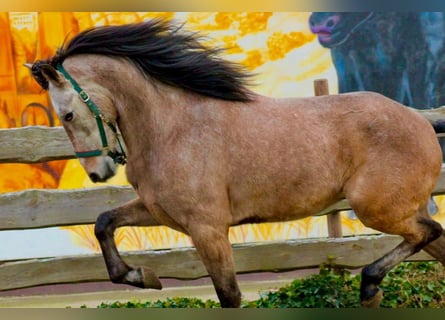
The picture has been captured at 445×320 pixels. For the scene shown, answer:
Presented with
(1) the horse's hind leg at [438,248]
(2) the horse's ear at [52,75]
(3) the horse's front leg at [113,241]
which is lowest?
(1) the horse's hind leg at [438,248]

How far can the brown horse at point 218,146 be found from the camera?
4.67 meters

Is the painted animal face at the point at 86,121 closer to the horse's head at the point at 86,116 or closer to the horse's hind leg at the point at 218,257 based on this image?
the horse's head at the point at 86,116

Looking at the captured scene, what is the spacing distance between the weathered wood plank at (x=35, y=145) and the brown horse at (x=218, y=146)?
1.21 metres

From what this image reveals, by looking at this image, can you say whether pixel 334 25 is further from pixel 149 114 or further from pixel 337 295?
pixel 149 114

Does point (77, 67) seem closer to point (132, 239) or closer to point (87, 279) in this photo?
point (87, 279)

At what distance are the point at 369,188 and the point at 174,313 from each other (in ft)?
4.86

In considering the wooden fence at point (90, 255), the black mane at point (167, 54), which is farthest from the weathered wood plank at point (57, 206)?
the black mane at point (167, 54)

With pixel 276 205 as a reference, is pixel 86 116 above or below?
above

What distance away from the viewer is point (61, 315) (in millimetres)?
4406

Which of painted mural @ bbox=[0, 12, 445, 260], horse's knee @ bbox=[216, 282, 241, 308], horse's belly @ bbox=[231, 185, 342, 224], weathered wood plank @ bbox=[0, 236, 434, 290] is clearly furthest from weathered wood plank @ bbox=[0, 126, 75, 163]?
horse's knee @ bbox=[216, 282, 241, 308]

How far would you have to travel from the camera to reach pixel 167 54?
4.96m

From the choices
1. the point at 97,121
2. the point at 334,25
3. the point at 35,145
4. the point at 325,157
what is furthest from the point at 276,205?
the point at 334,25

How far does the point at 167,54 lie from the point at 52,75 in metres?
0.78

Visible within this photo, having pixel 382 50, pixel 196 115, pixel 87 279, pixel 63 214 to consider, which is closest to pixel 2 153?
pixel 63 214
